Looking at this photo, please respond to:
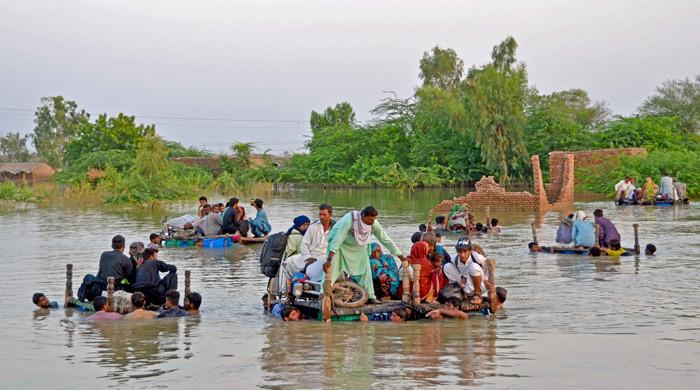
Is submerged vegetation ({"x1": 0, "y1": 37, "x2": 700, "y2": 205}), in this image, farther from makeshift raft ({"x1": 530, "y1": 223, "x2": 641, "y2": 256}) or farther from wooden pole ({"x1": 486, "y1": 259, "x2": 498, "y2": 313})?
wooden pole ({"x1": 486, "y1": 259, "x2": 498, "y2": 313})

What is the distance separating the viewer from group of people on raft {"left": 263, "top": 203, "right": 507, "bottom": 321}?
11398 millimetres

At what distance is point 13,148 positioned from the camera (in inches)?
3812

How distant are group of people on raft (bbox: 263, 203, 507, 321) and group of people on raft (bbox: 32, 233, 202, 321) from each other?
141cm

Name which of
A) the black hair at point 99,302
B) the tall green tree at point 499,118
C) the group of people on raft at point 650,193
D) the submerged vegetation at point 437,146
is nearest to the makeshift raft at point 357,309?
the black hair at point 99,302

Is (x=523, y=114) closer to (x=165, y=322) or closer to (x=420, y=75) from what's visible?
(x=420, y=75)

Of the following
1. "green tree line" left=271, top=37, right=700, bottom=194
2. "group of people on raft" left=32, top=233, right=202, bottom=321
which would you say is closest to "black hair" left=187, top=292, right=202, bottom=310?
"group of people on raft" left=32, top=233, right=202, bottom=321

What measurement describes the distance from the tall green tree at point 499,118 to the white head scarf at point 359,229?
135ft

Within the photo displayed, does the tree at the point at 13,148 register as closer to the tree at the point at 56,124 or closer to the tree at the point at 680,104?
the tree at the point at 56,124

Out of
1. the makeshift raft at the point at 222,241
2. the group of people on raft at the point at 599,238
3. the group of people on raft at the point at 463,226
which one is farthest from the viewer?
the group of people on raft at the point at 463,226

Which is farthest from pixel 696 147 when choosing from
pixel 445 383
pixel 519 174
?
pixel 445 383

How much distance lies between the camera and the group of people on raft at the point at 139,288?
12266 millimetres

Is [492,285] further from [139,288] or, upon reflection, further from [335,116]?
[335,116]

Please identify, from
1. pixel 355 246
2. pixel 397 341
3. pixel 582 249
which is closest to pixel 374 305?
pixel 355 246

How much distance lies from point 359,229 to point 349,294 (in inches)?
33.2
